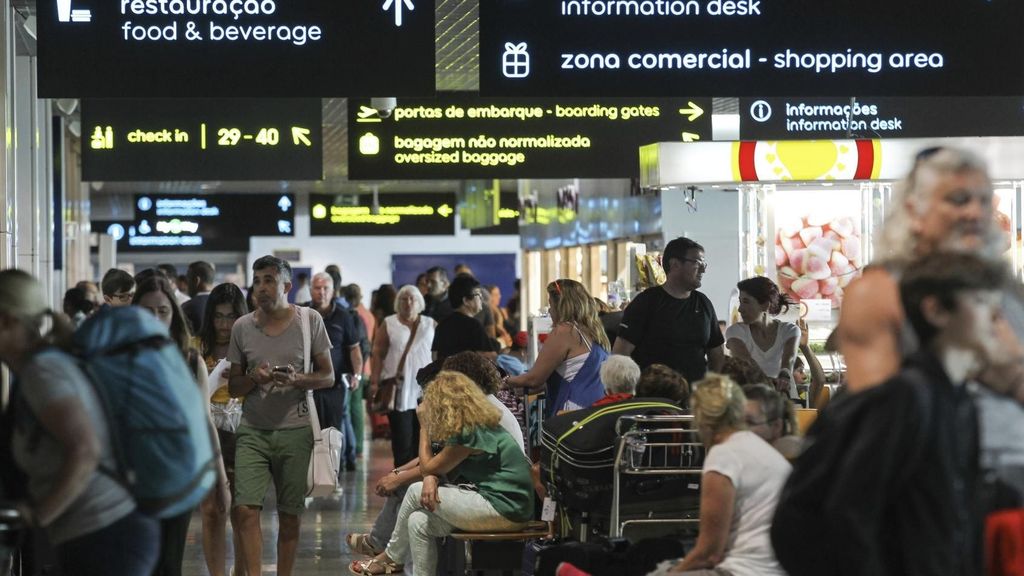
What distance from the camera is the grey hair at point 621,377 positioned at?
7016 millimetres

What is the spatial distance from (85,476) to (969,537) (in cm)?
197

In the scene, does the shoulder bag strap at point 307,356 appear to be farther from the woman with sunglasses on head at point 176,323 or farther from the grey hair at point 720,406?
the grey hair at point 720,406

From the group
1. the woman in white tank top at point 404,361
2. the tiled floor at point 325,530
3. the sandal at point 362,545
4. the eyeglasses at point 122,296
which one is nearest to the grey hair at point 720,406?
the eyeglasses at point 122,296

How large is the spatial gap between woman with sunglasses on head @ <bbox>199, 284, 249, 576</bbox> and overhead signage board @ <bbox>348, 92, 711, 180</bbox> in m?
4.38

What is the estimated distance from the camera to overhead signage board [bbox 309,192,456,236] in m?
30.3

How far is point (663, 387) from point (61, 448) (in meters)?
3.59

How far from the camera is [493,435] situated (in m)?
7.40

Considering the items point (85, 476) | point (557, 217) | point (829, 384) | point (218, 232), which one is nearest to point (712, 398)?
point (85, 476)

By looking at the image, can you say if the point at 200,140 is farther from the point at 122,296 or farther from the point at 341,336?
the point at 122,296

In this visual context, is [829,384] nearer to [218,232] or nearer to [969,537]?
[969,537]

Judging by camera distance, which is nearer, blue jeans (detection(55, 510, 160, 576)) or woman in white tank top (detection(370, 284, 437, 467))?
blue jeans (detection(55, 510, 160, 576))

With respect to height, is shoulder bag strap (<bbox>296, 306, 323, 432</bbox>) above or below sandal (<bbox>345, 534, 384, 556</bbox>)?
above

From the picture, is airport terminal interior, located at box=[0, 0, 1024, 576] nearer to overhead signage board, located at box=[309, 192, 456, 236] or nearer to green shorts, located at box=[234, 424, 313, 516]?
green shorts, located at box=[234, 424, 313, 516]

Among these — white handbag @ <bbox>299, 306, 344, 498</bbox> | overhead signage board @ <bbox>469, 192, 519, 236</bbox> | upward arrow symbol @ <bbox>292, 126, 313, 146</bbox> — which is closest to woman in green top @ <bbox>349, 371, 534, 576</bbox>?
white handbag @ <bbox>299, 306, 344, 498</bbox>
